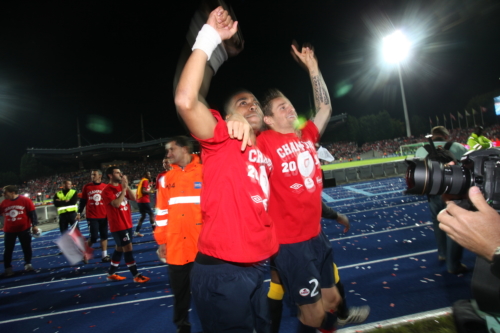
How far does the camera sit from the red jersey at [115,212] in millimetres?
5598

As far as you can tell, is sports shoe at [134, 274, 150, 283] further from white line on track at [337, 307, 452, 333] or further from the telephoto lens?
the telephoto lens

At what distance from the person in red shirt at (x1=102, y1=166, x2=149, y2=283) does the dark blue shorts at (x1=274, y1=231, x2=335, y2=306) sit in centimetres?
399

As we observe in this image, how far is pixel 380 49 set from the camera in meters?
22.6

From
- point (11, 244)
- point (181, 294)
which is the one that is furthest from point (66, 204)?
point (181, 294)

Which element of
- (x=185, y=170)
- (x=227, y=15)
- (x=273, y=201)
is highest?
(x=227, y=15)

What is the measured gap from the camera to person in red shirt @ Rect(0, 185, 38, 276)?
7.00 m

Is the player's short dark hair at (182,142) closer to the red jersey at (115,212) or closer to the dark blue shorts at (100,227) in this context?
the red jersey at (115,212)

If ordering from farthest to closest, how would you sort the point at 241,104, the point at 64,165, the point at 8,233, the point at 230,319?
the point at 64,165 < the point at 8,233 < the point at 241,104 < the point at 230,319

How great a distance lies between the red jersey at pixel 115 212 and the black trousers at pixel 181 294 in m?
2.96

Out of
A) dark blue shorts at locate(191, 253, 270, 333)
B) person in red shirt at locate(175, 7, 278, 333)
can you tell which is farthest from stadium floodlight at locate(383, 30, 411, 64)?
dark blue shorts at locate(191, 253, 270, 333)

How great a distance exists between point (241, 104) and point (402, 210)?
906 centimetres

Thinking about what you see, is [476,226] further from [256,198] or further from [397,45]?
[397,45]

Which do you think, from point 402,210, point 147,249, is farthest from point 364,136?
point 147,249

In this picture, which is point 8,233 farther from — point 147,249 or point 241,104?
point 241,104
